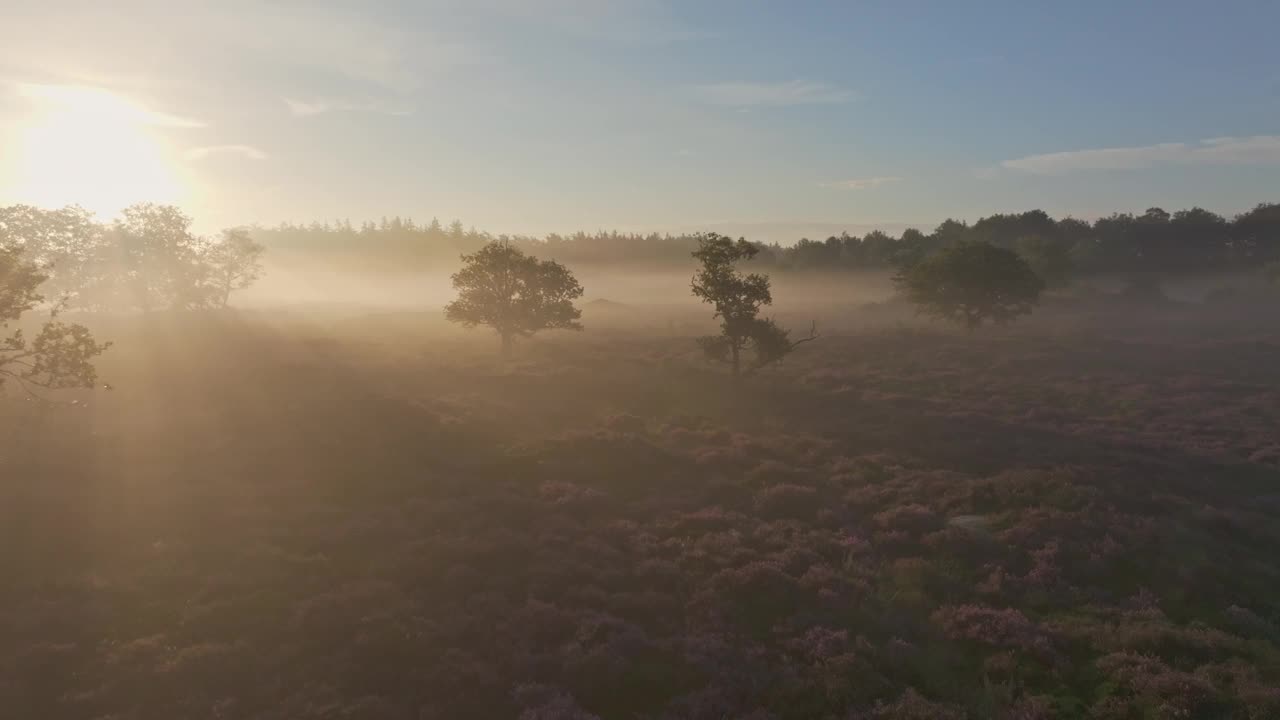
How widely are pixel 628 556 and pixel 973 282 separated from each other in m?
58.2

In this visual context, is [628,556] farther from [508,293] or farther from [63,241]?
[63,241]

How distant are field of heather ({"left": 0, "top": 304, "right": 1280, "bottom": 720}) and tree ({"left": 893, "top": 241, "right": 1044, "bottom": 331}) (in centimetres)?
2847

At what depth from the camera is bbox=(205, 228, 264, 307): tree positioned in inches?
2901

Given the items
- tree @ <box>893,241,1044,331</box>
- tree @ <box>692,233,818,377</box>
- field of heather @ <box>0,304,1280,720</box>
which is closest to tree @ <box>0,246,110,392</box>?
field of heather @ <box>0,304,1280,720</box>

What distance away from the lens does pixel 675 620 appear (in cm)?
1441

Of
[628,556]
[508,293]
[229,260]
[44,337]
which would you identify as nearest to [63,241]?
[229,260]

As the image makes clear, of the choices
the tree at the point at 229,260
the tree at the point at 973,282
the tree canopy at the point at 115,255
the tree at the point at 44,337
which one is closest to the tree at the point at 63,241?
the tree canopy at the point at 115,255

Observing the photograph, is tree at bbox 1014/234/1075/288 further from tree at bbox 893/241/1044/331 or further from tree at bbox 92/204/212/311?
tree at bbox 92/204/212/311

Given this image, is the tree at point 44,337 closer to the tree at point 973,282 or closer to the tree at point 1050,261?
the tree at point 973,282

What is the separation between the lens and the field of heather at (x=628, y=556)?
462 inches

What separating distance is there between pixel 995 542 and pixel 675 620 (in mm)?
9752

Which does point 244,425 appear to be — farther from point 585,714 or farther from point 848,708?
point 848,708

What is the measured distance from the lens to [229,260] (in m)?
75.3

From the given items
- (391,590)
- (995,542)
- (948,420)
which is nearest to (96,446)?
(391,590)
